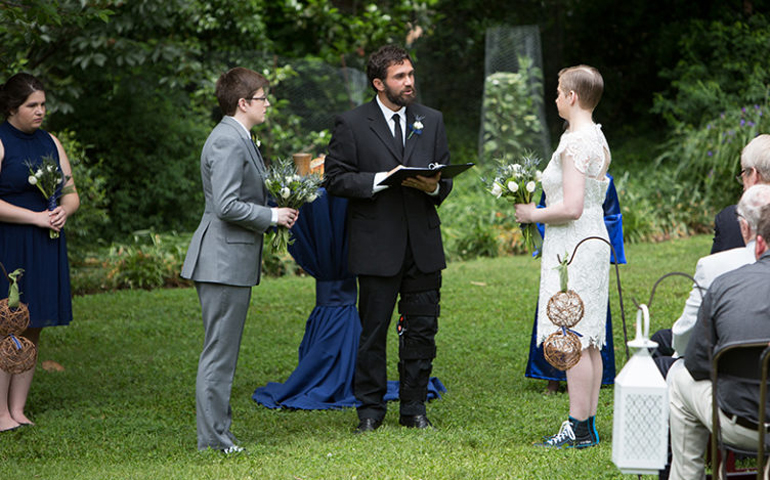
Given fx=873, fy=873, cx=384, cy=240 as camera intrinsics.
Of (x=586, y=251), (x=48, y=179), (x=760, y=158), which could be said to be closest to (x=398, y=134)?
(x=586, y=251)

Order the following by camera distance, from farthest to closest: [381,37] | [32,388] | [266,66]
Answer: [381,37]
[266,66]
[32,388]

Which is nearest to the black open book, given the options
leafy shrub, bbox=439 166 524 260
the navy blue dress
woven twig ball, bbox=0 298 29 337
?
woven twig ball, bbox=0 298 29 337

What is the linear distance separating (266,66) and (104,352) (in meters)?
5.70

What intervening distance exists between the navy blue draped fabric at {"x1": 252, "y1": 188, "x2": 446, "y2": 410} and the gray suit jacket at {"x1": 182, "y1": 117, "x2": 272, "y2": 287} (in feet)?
3.25

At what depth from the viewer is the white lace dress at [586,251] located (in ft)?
14.3

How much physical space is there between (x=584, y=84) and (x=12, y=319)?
3.03m

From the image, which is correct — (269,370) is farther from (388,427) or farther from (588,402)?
(588,402)

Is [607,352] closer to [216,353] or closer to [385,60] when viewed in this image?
[385,60]

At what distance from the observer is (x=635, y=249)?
10.5 m

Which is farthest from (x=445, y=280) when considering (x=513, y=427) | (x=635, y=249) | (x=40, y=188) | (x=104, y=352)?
(x=40, y=188)

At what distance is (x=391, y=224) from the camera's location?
4648mm

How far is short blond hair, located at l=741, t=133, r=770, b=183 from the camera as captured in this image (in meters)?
3.68

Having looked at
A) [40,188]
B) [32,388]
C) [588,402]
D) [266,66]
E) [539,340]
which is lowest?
[32,388]

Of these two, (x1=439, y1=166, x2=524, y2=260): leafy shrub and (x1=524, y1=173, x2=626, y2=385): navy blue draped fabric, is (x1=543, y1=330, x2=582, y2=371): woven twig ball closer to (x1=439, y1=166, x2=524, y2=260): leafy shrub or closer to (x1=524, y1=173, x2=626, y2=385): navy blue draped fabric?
(x1=524, y1=173, x2=626, y2=385): navy blue draped fabric
